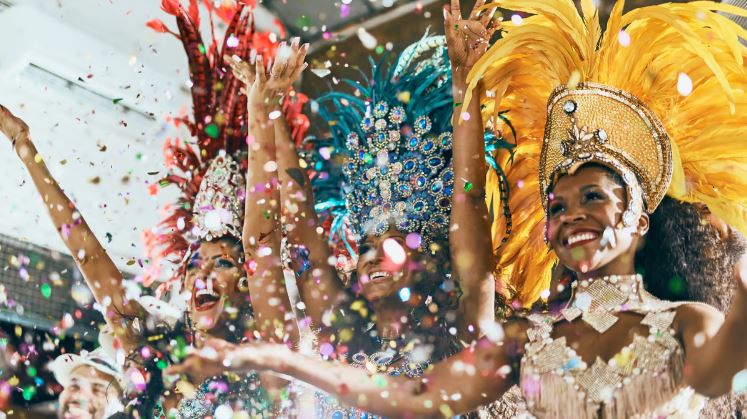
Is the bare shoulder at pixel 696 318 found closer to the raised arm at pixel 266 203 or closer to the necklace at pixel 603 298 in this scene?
the necklace at pixel 603 298

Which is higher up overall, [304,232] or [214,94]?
[214,94]

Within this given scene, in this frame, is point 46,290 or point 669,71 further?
point 46,290

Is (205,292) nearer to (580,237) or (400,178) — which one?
(400,178)

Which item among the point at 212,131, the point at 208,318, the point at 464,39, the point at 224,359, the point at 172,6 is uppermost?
the point at 172,6

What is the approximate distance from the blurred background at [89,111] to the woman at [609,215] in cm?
152

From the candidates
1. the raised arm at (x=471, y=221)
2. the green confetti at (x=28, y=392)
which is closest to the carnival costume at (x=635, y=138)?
the raised arm at (x=471, y=221)

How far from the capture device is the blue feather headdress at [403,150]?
7.41 feet

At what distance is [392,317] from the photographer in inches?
87.9

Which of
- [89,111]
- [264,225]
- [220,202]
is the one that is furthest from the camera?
[89,111]

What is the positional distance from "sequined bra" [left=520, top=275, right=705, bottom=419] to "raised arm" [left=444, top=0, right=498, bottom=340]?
0.19 m

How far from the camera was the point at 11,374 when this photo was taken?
3.10m

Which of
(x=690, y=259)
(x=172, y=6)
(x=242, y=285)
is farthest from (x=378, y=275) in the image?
(x=172, y=6)

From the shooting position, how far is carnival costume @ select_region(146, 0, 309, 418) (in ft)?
8.49

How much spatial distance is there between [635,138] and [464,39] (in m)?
0.49
